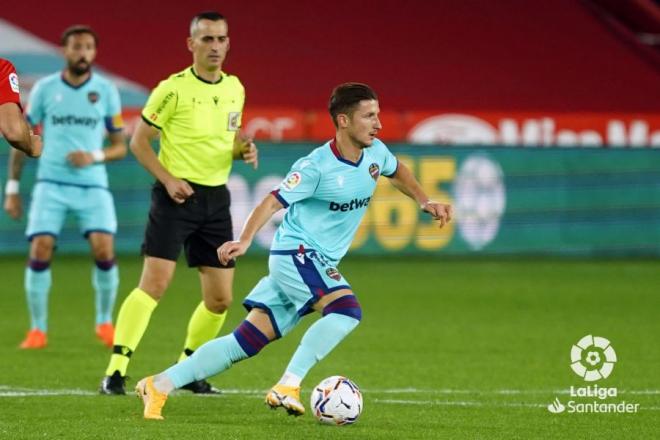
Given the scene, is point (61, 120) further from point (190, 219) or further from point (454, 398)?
point (454, 398)

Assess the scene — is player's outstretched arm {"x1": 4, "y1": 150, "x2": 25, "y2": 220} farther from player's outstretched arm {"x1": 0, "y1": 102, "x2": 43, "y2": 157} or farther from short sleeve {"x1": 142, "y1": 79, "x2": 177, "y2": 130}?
player's outstretched arm {"x1": 0, "y1": 102, "x2": 43, "y2": 157}

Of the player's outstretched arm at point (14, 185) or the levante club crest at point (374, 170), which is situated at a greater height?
the levante club crest at point (374, 170)

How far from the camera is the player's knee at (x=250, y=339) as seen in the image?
6.61 metres

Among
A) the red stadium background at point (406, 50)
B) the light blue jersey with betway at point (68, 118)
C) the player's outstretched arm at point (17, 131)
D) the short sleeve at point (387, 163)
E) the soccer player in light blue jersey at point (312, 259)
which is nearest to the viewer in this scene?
the player's outstretched arm at point (17, 131)

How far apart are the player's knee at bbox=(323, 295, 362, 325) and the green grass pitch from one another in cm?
54

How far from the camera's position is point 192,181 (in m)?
7.74

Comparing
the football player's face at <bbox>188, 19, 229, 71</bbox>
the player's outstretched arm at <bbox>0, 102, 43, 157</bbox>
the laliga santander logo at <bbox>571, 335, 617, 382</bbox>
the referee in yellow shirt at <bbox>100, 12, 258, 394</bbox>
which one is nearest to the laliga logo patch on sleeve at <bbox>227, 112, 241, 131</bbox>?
the referee in yellow shirt at <bbox>100, 12, 258, 394</bbox>

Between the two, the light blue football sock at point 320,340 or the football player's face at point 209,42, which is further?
the football player's face at point 209,42

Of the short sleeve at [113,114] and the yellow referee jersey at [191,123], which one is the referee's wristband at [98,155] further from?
the yellow referee jersey at [191,123]

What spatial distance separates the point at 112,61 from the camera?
22.0 metres

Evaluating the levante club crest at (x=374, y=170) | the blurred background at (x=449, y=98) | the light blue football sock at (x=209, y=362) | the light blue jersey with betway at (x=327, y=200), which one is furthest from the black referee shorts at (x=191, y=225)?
the blurred background at (x=449, y=98)

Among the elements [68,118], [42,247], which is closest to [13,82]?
[68,118]

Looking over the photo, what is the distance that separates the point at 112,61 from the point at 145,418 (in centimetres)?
1599

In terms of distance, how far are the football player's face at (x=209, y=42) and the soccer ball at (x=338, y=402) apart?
2.16 m
